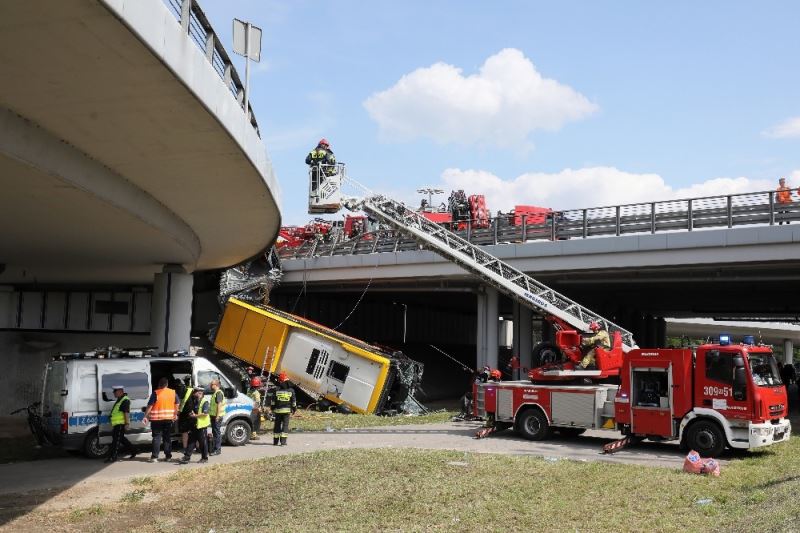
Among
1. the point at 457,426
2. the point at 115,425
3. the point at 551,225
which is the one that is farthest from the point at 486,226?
the point at 115,425

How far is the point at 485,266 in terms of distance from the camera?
66.2 feet

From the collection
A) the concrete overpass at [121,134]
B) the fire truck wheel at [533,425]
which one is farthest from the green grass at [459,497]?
the concrete overpass at [121,134]

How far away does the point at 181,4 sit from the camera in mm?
8141

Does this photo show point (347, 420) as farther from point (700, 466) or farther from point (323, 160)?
point (700, 466)

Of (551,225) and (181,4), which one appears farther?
(551,225)

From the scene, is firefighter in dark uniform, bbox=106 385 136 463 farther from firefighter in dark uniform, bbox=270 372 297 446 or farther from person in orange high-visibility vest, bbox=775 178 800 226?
person in orange high-visibility vest, bbox=775 178 800 226

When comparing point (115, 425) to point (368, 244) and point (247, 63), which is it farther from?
point (368, 244)

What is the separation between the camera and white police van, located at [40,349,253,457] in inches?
557

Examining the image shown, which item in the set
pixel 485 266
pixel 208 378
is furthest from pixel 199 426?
pixel 485 266

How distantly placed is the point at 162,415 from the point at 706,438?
10.6 meters

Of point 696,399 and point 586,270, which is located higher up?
point 586,270

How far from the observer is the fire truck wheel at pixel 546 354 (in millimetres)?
18266

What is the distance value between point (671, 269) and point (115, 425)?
16832 millimetres

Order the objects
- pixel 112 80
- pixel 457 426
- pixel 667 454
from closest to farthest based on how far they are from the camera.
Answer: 1. pixel 112 80
2. pixel 667 454
3. pixel 457 426
